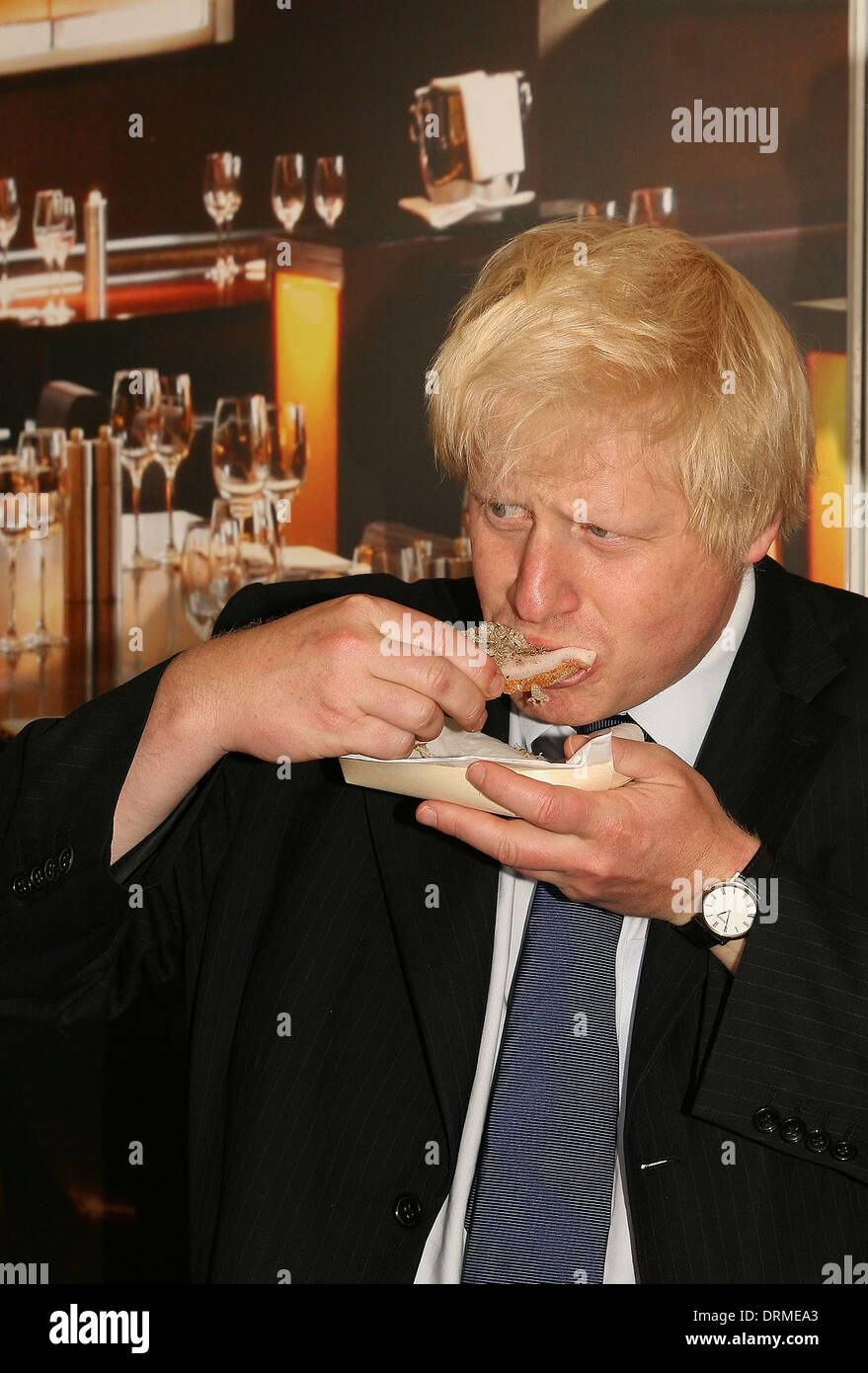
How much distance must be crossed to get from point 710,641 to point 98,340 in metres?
1.72

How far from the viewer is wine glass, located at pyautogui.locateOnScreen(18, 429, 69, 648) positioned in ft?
9.37

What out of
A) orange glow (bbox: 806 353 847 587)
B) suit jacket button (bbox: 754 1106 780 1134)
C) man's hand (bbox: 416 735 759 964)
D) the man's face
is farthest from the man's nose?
orange glow (bbox: 806 353 847 587)

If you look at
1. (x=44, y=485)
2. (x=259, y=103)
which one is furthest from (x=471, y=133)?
(x=44, y=485)

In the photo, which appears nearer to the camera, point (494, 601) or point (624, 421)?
point (624, 421)

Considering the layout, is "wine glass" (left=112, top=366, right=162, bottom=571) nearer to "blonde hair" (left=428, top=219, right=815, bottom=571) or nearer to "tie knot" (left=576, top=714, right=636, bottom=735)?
"blonde hair" (left=428, top=219, right=815, bottom=571)

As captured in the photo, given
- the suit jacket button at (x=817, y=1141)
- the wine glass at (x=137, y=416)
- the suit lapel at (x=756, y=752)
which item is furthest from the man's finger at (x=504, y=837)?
the wine glass at (x=137, y=416)

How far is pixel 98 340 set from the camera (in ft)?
9.36

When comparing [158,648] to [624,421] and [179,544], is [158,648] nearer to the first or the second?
[179,544]

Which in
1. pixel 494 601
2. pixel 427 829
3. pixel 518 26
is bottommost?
pixel 427 829

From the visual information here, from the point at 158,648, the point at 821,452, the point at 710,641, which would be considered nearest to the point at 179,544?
the point at 158,648

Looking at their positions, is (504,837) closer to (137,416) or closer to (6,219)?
(137,416)

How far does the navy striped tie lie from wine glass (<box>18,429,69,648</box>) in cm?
172

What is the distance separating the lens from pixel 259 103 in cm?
273

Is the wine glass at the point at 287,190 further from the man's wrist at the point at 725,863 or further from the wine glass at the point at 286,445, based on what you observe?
the man's wrist at the point at 725,863
